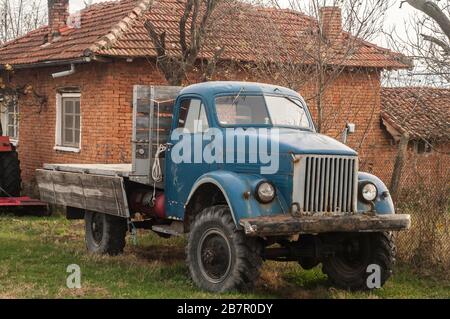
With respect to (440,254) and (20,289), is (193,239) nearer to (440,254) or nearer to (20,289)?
(20,289)

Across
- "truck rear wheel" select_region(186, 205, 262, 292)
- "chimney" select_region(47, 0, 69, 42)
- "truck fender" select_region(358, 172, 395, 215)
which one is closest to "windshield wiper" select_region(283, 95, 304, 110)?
"truck fender" select_region(358, 172, 395, 215)

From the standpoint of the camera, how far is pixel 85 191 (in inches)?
411

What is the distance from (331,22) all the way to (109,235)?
4.93 meters

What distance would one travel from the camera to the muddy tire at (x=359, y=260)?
27.6ft

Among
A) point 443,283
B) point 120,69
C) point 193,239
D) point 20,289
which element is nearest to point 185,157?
point 193,239

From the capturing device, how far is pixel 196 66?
16.0 meters

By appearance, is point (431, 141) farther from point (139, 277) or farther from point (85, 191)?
point (139, 277)

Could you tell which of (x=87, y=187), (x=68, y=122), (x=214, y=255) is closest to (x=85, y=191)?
(x=87, y=187)

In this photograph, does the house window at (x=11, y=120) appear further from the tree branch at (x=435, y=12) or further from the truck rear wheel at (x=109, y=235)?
the tree branch at (x=435, y=12)

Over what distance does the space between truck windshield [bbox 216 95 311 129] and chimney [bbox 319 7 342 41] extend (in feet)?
9.87

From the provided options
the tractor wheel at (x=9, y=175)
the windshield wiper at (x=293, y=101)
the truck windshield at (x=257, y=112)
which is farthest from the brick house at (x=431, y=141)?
the tractor wheel at (x=9, y=175)

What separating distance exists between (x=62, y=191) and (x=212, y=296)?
14.2 feet

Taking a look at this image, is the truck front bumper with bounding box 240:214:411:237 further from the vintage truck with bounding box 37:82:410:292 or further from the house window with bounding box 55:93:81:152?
the house window with bounding box 55:93:81:152

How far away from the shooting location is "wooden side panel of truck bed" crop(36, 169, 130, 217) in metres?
9.70
